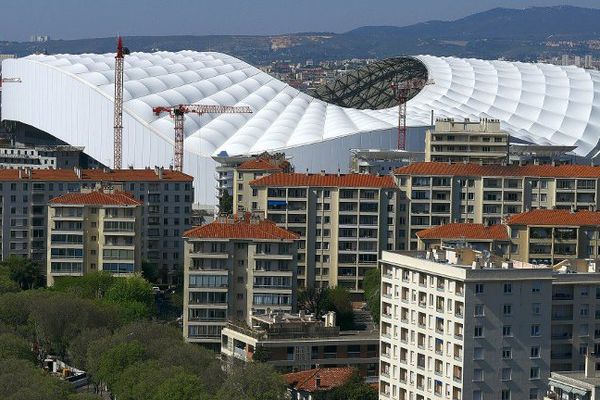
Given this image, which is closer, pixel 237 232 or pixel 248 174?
pixel 237 232

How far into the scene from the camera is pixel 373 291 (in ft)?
191

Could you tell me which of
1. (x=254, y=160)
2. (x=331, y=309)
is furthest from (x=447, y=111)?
(x=331, y=309)

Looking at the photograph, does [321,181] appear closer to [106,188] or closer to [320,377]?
[106,188]

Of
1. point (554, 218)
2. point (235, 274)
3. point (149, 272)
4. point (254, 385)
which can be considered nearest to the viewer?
point (254, 385)

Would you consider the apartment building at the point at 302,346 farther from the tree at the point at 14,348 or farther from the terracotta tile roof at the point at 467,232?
the terracotta tile roof at the point at 467,232

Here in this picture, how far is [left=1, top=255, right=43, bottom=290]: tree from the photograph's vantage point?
6275cm

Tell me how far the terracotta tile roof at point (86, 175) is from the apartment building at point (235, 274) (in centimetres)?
1705

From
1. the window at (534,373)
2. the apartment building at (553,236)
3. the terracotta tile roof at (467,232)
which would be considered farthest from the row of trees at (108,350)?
the apartment building at (553,236)

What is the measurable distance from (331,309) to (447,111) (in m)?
37.9

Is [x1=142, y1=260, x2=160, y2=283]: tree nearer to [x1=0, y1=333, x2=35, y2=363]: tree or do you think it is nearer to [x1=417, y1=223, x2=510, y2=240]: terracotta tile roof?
[x1=417, y1=223, x2=510, y2=240]: terracotta tile roof

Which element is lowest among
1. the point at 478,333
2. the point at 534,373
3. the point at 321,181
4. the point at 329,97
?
the point at 534,373

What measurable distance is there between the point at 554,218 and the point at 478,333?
20795 millimetres

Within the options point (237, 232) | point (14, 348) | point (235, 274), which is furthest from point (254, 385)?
point (237, 232)

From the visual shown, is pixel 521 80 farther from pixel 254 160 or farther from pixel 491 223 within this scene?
pixel 491 223
